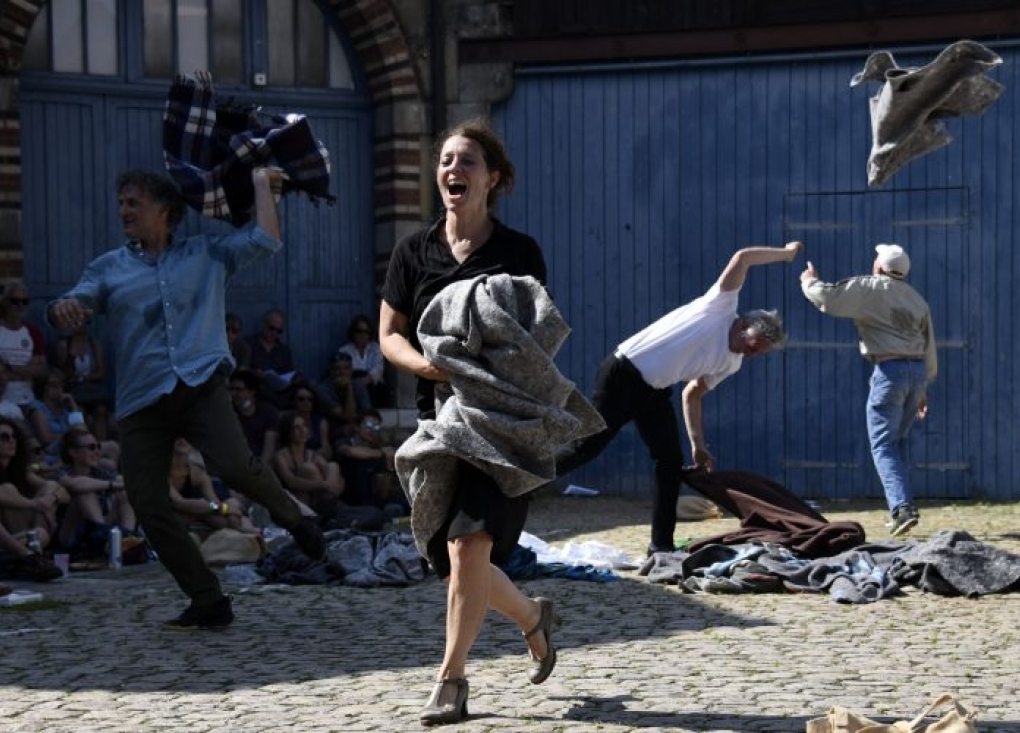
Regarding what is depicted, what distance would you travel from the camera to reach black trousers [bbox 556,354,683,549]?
30.8ft

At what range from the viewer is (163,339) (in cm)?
756

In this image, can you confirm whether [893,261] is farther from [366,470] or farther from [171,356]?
[171,356]

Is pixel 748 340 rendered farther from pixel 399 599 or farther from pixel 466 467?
pixel 466 467

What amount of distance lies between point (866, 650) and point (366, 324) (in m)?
7.92

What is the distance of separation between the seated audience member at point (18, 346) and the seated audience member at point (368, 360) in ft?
8.28

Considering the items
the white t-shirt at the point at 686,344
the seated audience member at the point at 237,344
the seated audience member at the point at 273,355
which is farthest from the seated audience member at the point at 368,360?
→ the white t-shirt at the point at 686,344

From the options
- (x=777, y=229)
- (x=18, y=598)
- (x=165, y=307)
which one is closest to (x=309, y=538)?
(x=165, y=307)

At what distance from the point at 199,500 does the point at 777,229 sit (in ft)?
17.2

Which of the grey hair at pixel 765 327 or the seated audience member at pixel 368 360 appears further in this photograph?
the seated audience member at pixel 368 360

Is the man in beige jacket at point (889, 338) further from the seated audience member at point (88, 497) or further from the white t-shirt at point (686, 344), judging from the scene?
the seated audience member at point (88, 497)

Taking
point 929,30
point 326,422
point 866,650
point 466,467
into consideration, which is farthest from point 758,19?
point 466,467

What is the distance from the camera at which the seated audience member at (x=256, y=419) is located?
12.5 m

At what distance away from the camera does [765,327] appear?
921cm

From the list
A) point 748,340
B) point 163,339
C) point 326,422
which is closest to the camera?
point 163,339
